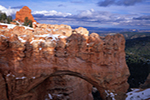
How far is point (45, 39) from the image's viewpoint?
10.6m

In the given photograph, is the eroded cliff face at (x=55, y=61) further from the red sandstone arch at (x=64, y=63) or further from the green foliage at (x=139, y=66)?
the green foliage at (x=139, y=66)

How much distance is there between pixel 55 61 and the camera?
10.5 meters

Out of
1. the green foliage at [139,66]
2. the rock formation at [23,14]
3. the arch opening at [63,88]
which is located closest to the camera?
the arch opening at [63,88]

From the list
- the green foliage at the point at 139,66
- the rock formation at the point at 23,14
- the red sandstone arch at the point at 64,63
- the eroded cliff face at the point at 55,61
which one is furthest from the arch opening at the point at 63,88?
the rock formation at the point at 23,14

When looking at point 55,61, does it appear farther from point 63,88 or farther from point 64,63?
point 63,88

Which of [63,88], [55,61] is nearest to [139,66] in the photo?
[63,88]

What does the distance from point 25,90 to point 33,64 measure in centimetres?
240

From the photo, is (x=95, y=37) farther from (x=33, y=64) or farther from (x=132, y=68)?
(x=132, y=68)

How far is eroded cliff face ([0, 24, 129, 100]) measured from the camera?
981 cm

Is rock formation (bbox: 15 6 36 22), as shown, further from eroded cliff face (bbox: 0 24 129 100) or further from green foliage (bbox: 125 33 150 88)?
green foliage (bbox: 125 33 150 88)

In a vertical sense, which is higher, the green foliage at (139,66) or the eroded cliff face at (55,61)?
the eroded cliff face at (55,61)

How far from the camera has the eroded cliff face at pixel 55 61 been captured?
9812mm

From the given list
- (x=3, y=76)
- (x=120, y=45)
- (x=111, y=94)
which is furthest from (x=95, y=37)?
(x=3, y=76)

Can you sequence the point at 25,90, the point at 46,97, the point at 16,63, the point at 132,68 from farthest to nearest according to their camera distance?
1. the point at 132,68
2. the point at 46,97
3. the point at 25,90
4. the point at 16,63
